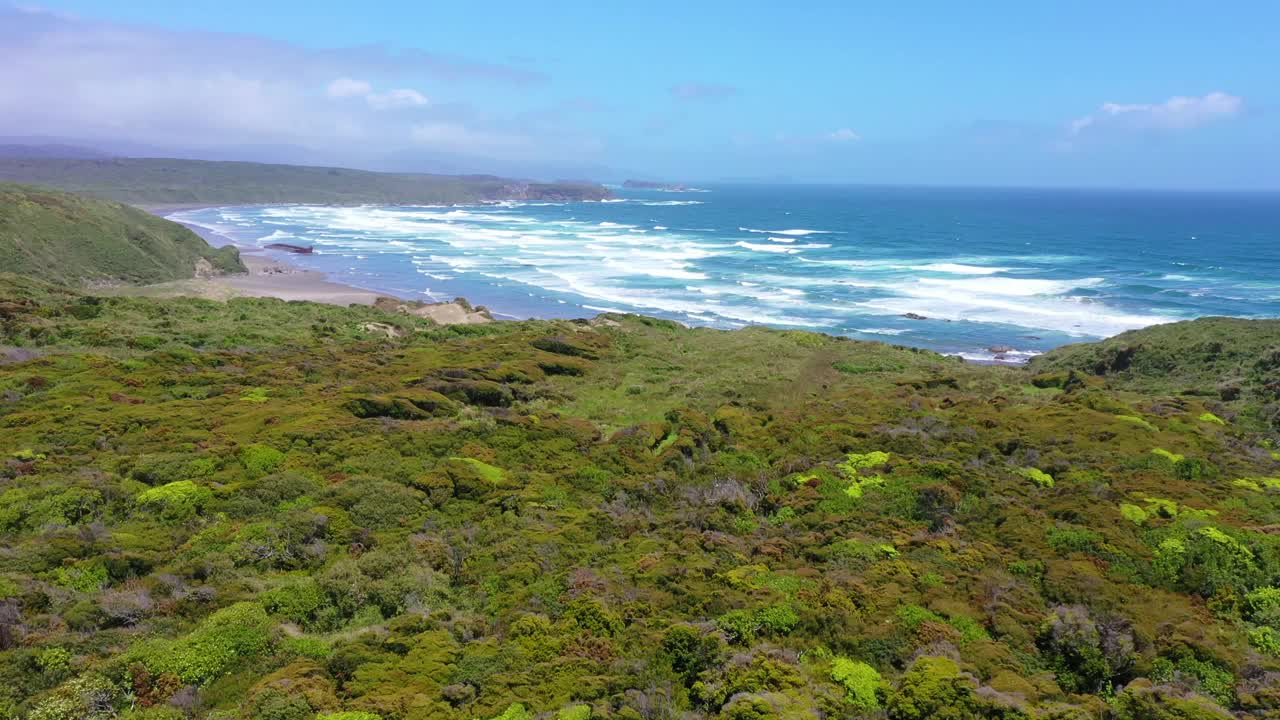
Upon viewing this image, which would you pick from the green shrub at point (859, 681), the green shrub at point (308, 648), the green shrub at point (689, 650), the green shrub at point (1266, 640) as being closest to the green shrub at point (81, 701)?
the green shrub at point (308, 648)

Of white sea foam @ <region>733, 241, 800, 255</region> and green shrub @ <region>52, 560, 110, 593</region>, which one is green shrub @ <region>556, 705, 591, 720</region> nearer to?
green shrub @ <region>52, 560, 110, 593</region>

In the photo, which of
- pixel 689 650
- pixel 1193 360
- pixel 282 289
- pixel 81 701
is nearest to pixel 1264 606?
pixel 689 650

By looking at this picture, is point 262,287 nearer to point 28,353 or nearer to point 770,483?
point 28,353

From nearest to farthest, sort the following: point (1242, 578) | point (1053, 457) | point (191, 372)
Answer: point (1242, 578) → point (1053, 457) → point (191, 372)

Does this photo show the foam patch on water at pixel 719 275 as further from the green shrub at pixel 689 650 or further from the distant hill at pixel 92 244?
the green shrub at pixel 689 650

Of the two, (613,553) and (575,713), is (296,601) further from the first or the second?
(613,553)

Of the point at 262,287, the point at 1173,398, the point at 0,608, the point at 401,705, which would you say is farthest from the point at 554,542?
the point at 262,287
